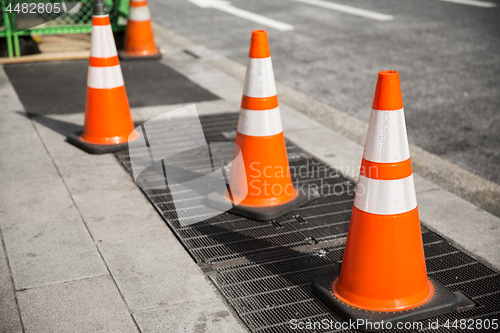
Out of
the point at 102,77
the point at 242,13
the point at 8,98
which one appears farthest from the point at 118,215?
the point at 242,13

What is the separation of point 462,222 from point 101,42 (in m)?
3.21

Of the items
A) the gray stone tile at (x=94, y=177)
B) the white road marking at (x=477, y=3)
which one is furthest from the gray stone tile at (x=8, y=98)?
the white road marking at (x=477, y=3)

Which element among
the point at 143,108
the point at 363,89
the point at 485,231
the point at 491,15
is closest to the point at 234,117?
the point at 143,108

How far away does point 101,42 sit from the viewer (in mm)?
4594

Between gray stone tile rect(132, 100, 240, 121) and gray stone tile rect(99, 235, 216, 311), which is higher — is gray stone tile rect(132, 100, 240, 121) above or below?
below

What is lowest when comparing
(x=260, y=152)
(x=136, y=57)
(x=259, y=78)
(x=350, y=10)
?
(x=136, y=57)

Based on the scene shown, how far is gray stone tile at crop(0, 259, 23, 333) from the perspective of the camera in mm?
2475

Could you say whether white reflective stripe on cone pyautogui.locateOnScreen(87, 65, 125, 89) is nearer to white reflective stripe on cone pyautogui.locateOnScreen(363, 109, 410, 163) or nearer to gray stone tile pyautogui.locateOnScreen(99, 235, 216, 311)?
gray stone tile pyautogui.locateOnScreen(99, 235, 216, 311)

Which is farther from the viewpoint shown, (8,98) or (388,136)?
(8,98)

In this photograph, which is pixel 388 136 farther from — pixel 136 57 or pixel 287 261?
pixel 136 57

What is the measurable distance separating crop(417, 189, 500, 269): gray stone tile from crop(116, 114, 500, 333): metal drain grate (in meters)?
0.13

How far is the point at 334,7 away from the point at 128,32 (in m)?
6.85

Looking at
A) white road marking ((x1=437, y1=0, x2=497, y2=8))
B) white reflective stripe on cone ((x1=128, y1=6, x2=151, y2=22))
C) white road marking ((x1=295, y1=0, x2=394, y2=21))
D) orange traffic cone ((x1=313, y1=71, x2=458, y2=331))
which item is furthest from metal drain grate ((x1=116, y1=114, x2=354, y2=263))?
white road marking ((x1=437, y1=0, x2=497, y2=8))

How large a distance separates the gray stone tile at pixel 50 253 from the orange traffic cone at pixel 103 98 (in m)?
1.33
